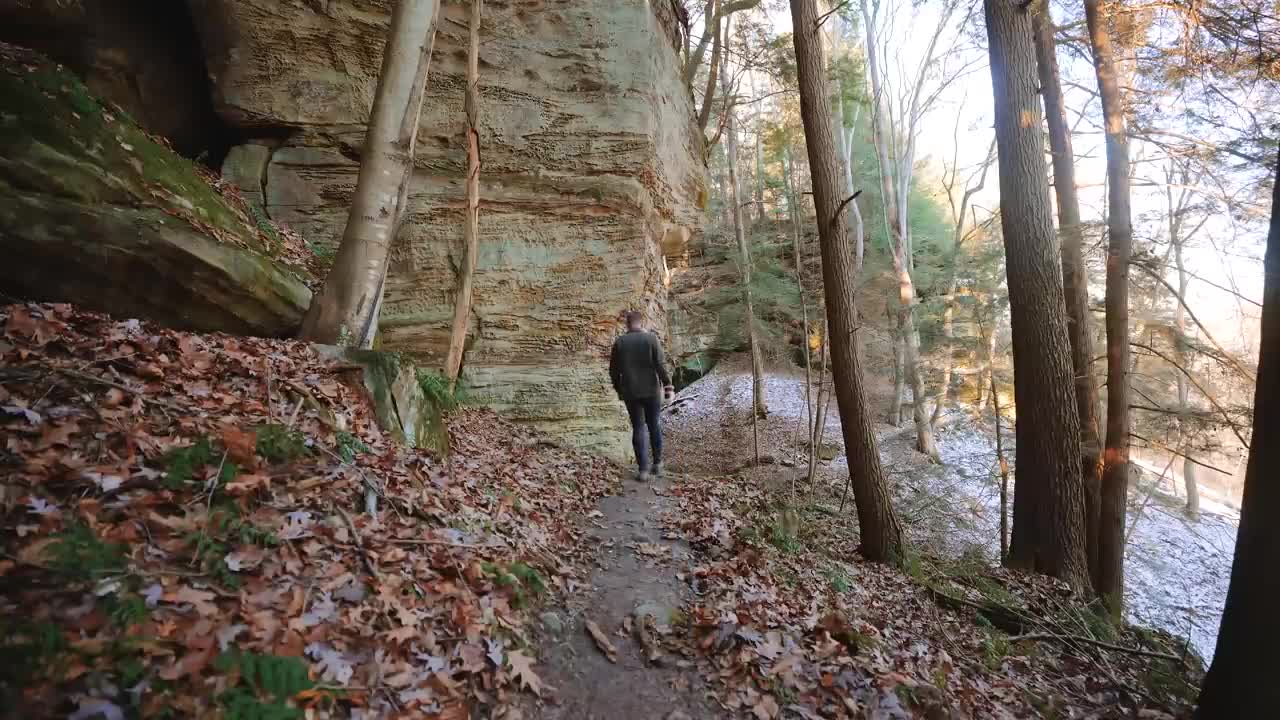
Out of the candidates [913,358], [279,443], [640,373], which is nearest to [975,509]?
[913,358]

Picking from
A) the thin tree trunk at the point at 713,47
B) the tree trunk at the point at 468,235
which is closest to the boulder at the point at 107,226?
the tree trunk at the point at 468,235

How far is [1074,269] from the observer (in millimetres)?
9219

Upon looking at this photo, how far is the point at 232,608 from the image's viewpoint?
2.42 m

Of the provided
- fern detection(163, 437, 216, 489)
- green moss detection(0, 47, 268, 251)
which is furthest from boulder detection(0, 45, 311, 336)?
fern detection(163, 437, 216, 489)

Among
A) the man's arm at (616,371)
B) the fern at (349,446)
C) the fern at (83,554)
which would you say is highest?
the man's arm at (616,371)

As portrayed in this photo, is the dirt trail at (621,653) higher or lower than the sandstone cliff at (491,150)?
lower

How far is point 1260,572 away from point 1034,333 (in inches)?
222

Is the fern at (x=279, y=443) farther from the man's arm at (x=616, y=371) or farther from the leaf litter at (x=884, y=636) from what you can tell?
the man's arm at (x=616, y=371)

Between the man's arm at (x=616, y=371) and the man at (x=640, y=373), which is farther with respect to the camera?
the man's arm at (x=616, y=371)

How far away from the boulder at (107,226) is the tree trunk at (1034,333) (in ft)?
28.7

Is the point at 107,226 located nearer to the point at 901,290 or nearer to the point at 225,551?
the point at 225,551

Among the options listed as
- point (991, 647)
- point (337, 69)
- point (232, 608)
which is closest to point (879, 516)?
point (991, 647)

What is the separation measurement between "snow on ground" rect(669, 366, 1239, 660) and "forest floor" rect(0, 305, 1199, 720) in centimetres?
717

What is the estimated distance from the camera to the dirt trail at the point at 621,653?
3.30 metres
